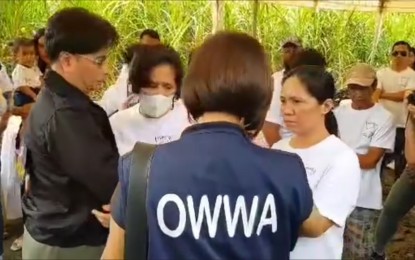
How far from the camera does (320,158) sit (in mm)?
1933

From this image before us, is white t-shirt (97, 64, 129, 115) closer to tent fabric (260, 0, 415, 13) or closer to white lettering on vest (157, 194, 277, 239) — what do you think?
white lettering on vest (157, 194, 277, 239)

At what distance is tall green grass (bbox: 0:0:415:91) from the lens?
7203 mm

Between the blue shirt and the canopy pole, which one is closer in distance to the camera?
the blue shirt

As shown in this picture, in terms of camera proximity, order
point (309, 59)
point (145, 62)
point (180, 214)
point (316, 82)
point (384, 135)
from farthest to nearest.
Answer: point (384, 135), point (309, 59), point (145, 62), point (316, 82), point (180, 214)

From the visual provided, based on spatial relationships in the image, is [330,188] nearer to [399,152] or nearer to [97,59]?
[97,59]

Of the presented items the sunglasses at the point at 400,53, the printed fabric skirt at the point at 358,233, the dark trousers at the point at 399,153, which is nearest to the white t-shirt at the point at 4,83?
the printed fabric skirt at the point at 358,233

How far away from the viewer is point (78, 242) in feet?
6.12

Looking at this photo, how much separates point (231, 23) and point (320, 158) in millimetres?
5990

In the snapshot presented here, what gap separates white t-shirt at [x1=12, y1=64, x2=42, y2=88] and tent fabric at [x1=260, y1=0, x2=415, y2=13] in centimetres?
268

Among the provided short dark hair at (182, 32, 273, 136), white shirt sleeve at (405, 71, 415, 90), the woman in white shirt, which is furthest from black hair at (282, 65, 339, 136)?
white shirt sleeve at (405, 71, 415, 90)

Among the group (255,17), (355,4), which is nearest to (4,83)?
(255,17)

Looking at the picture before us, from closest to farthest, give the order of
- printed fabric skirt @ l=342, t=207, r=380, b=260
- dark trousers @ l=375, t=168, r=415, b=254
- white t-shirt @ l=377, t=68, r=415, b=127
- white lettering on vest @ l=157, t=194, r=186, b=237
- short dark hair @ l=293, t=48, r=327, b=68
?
white lettering on vest @ l=157, t=194, r=186, b=237 < short dark hair @ l=293, t=48, r=327, b=68 < printed fabric skirt @ l=342, t=207, r=380, b=260 < dark trousers @ l=375, t=168, r=415, b=254 < white t-shirt @ l=377, t=68, r=415, b=127

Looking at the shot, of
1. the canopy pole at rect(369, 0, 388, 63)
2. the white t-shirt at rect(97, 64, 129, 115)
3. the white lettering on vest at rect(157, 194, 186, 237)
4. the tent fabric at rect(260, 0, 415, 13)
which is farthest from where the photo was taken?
the canopy pole at rect(369, 0, 388, 63)

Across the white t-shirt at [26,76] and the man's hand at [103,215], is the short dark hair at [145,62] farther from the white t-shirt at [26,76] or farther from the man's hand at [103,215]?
the white t-shirt at [26,76]
